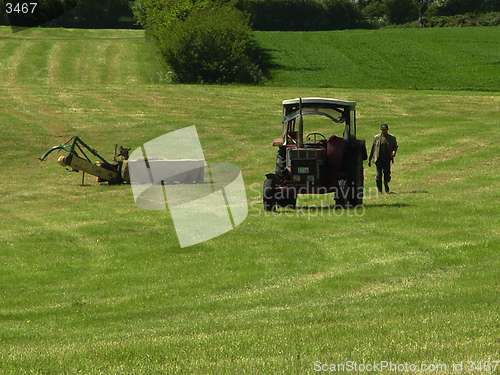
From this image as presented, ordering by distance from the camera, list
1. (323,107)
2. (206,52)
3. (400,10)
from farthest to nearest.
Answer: (400,10) → (206,52) → (323,107)

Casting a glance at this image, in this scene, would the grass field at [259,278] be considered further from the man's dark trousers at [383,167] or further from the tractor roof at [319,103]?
the tractor roof at [319,103]

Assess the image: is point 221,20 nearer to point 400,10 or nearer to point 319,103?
point 319,103

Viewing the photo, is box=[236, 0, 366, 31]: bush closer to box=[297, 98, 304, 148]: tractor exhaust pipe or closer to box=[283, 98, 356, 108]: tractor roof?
box=[283, 98, 356, 108]: tractor roof

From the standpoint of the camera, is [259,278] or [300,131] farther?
[300,131]

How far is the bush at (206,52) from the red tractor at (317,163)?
118 feet

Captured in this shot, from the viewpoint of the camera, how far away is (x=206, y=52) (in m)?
50.1

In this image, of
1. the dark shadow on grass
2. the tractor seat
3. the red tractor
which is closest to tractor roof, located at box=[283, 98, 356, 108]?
the red tractor

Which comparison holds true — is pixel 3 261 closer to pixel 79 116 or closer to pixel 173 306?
pixel 173 306

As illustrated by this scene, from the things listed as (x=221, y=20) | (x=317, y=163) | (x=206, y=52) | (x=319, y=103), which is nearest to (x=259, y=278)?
(x=317, y=163)

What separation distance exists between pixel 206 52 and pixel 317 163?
123 ft

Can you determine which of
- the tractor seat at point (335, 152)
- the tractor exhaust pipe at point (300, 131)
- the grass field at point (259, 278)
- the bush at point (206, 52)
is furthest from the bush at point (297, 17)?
the tractor exhaust pipe at point (300, 131)

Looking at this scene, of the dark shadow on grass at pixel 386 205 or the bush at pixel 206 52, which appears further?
the bush at pixel 206 52

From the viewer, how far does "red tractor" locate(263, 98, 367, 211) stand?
14047mm

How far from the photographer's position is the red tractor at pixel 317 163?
14047mm
